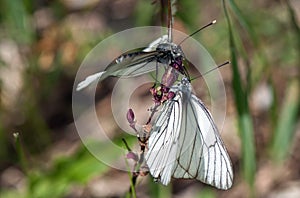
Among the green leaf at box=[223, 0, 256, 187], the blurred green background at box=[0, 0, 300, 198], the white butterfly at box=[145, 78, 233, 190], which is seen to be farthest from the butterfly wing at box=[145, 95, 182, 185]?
the blurred green background at box=[0, 0, 300, 198]

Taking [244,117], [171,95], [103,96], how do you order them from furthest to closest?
[103,96]
[244,117]
[171,95]

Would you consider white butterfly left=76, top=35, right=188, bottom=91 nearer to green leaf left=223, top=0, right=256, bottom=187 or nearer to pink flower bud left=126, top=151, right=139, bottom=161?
pink flower bud left=126, top=151, right=139, bottom=161

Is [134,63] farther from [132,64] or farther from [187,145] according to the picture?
[187,145]

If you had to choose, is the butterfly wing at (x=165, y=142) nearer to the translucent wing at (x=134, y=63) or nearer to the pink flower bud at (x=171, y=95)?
the pink flower bud at (x=171, y=95)

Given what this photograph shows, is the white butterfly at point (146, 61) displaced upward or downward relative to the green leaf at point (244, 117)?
upward

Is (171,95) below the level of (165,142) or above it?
above

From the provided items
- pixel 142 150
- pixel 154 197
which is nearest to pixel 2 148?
pixel 154 197

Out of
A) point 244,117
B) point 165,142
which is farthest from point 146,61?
point 244,117

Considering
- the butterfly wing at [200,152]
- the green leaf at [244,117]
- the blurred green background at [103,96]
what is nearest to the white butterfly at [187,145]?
the butterfly wing at [200,152]

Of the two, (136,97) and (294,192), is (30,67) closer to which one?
(136,97)
